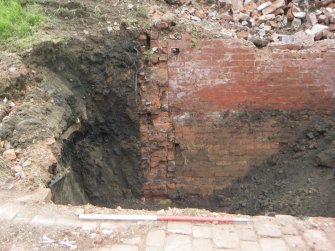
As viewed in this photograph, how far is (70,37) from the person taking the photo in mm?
5387

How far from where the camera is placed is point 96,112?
230 inches

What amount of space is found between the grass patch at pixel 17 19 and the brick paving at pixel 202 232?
2759 mm

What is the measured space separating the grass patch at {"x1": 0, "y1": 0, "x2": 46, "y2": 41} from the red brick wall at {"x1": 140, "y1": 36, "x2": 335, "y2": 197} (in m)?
1.67

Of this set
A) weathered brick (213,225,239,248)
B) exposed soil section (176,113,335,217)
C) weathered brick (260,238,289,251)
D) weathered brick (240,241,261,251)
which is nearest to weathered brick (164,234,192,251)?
weathered brick (213,225,239,248)

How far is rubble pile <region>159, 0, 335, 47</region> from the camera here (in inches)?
222

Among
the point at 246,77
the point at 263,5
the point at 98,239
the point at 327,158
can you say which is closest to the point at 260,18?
the point at 263,5

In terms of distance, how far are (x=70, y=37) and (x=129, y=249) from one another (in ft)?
10.9

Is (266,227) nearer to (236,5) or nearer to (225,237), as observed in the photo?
(225,237)

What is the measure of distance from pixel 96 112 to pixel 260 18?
2755 millimetres

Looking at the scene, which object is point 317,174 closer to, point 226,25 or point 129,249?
point 226,25

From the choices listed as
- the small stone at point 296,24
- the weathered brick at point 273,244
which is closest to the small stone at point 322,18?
the small stone at point 296,24

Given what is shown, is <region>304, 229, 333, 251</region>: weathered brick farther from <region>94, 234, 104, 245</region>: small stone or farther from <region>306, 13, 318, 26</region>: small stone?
<region>306, 13, 318, 26</region>: small stone

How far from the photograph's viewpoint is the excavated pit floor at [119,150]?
5076 mm

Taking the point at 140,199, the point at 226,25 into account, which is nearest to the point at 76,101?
the point at 140,199
